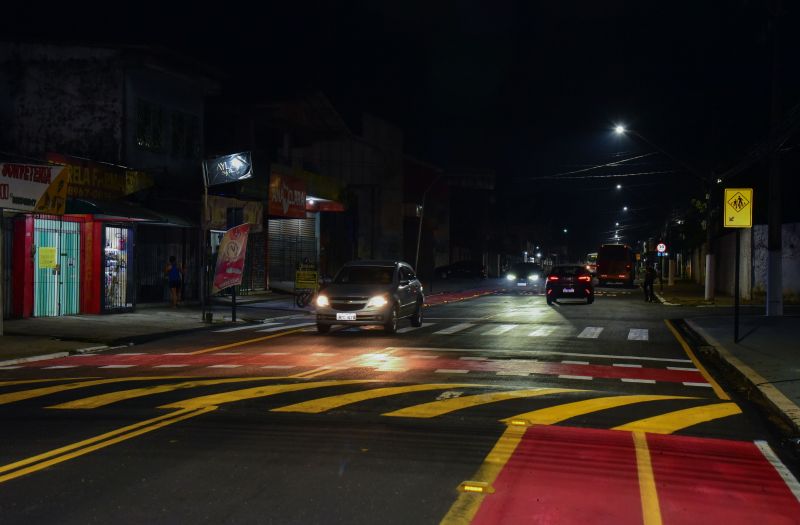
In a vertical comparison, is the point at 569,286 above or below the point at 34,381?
above

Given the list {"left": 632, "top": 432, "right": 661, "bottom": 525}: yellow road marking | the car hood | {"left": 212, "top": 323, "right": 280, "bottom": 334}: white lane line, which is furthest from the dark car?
{"left": 632, "top": 432, "right": 661, "bottom": 525}: yellow road marking

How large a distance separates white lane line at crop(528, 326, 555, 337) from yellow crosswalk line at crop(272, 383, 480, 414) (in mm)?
8521

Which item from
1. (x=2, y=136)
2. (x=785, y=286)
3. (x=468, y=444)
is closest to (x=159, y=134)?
(x=2, y=136)

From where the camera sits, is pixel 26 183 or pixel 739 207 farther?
pixel 26 183

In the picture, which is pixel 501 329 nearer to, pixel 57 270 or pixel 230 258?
pixel 230 258

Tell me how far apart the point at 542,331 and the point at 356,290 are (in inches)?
200

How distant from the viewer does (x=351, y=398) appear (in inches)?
382

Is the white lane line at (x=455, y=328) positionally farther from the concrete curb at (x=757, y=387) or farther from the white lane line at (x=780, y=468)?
the white lane line at (x=780, y=468)

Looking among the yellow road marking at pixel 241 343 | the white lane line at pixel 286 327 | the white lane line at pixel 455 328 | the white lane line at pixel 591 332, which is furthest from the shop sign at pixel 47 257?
the white lane line at pixel 591 332

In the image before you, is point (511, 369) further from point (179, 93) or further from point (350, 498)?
point (179, 93)

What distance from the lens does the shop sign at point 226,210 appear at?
98.6 ft

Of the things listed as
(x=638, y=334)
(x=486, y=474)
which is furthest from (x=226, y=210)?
(x=486, y=474)

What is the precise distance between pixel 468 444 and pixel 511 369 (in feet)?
18.3

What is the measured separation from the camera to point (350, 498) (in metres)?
5.61
